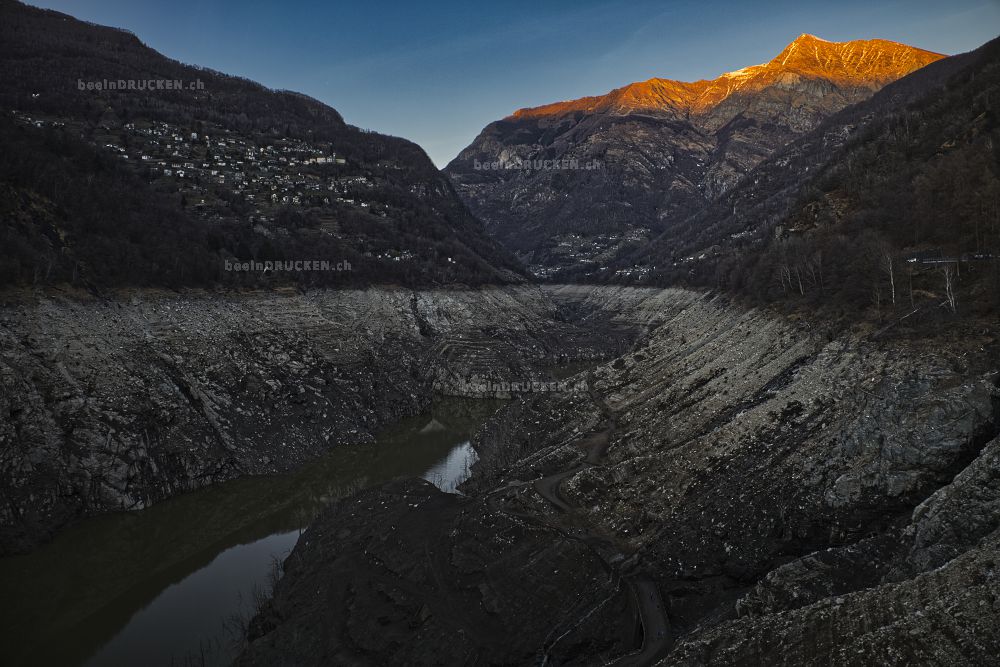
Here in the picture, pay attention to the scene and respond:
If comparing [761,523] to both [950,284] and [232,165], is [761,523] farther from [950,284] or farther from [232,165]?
[232,165]

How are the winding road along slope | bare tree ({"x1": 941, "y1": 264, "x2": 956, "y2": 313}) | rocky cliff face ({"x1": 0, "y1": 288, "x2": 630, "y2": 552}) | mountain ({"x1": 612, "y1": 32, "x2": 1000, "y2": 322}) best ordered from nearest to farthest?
the winding road along slope, bare tree ({"x1": 941, "y1": 264, "x2": 956, "y2": 313}), mountain ({"x1": 612, "y1": 32, "x2": 1000, "y2": 322}), rocky cliff face ({"x1": 0, "y1": 288, "x2": 630, "y2": 552})

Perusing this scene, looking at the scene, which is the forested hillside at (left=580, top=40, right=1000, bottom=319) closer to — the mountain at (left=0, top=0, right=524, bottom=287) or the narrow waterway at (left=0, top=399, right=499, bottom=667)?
the narrow waterway at (left=0, top=399, right=499, bottom=667)

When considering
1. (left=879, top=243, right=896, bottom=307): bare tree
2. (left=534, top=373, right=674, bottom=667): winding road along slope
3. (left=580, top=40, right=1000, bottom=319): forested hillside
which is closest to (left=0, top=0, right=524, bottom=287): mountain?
(left=534, top=373, right=674, bottom=667): winding road along slope

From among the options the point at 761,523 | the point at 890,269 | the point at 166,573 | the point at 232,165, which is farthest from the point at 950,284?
the point at 232,165

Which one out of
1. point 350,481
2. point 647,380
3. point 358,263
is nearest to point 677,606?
point 647,380

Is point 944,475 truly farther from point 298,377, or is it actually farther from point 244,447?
point 298,377

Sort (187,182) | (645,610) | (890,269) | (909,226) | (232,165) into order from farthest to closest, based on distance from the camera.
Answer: (232,165), (187,182), (909,226), (890,269), (645,610)
